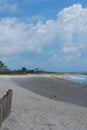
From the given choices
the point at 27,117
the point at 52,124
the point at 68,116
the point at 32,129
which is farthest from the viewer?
the point at 68,116

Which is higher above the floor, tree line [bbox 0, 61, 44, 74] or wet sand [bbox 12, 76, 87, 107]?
tree line [bbox 0, 61, 44, 74]

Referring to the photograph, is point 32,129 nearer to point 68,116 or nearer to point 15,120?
point 15,120

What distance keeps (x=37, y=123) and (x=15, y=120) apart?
949 mm

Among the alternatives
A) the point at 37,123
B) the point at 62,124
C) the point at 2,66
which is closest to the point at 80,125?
the point at 62,124

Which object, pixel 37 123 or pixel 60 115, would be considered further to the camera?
pixel 60 115

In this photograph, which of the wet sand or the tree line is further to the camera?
the tree line

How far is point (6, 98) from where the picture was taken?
1552 centimetres

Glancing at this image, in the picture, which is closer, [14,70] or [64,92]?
[64,92]

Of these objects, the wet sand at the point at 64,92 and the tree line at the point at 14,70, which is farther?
the tree line at the point at 14,70

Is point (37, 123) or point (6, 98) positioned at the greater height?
point (6, 98)

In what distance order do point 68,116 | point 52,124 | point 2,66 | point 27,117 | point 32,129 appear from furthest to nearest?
point 2,66 → point 68,116 → point 27,117 → point 52,124 → point 32,129

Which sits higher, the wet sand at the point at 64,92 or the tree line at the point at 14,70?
the tree line at the point at 14,70

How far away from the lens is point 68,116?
1784cm

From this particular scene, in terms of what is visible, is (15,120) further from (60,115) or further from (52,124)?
(60,115)
